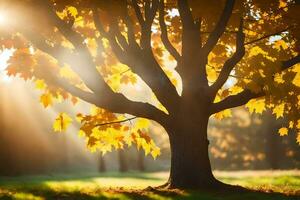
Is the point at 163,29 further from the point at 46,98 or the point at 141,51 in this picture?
the point at 46,98

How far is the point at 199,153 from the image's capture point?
1412cm

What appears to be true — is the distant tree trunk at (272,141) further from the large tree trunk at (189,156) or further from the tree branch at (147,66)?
the tree branch at (147,66)

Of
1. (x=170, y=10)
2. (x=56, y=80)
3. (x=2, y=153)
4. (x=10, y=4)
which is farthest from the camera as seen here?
(x=2, y=153)

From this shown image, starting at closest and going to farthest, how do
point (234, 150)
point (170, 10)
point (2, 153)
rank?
point (170, 10) → point (2, 153) → point (234, 150)

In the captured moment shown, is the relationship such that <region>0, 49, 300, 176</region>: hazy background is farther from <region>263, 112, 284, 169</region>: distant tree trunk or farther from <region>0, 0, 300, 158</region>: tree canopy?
<region>0, 0, 300, 158</region>: tree canopy

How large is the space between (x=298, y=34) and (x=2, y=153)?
25.3m

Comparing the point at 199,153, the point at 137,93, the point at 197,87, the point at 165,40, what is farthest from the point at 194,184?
the point at 137,93

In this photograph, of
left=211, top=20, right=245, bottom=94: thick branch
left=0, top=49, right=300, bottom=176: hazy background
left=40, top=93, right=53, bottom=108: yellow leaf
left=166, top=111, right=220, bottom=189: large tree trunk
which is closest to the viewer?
left=211, top=20, right=245, bottom=94: thick branch

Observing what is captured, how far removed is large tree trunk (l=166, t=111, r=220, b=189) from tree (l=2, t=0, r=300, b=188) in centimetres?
3

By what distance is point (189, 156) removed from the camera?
14.0m

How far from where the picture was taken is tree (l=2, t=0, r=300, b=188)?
1256cm

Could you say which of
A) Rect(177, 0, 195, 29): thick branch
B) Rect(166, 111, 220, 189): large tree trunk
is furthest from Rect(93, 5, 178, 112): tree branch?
Rect(177, 0, 195, 29): thick branch

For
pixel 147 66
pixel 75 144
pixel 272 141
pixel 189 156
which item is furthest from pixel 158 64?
pixel 272 141

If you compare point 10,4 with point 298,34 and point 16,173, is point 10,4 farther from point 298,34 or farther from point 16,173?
point 16,173
